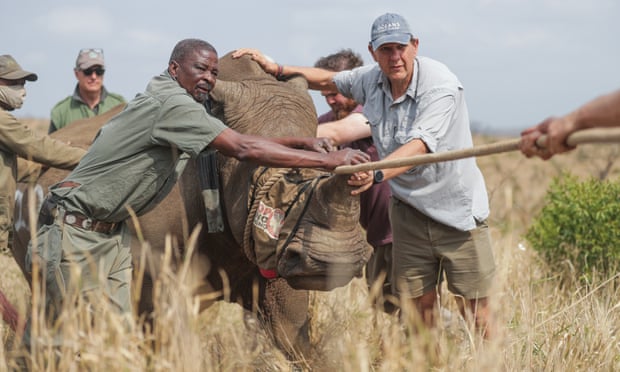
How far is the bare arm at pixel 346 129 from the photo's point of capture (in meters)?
6.32

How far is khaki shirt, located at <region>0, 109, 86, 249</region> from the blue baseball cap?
9.05 feet

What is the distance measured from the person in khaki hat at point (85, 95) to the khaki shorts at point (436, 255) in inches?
188

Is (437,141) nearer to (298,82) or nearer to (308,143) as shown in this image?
(308,143)

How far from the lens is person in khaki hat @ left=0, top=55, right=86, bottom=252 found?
6391 millimetres

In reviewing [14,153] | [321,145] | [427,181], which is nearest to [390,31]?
[321,145]

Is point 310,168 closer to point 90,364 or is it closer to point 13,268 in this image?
point 90,364

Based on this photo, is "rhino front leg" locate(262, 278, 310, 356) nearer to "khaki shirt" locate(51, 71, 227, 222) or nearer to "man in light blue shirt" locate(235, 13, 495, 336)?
"man in light blue shirt" locate(235, 13, 495, 336)

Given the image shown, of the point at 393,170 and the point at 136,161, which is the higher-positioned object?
the point at 136,161

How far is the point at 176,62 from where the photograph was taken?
5285 mm

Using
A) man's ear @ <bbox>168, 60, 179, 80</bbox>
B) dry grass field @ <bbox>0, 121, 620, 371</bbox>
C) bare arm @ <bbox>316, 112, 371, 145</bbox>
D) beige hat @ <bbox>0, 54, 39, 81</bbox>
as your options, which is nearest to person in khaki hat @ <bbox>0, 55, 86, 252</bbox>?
beige hat @ <bbox>0, 54, 39, 81</bbox>

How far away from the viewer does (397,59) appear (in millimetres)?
5328

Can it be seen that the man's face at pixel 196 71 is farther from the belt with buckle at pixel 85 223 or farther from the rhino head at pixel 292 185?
the belt with buckle at pixel 85 223

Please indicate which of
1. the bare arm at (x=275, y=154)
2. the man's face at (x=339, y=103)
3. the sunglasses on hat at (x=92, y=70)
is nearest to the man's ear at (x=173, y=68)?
the bare arm at (x=275, y=154)

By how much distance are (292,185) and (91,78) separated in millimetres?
5060
